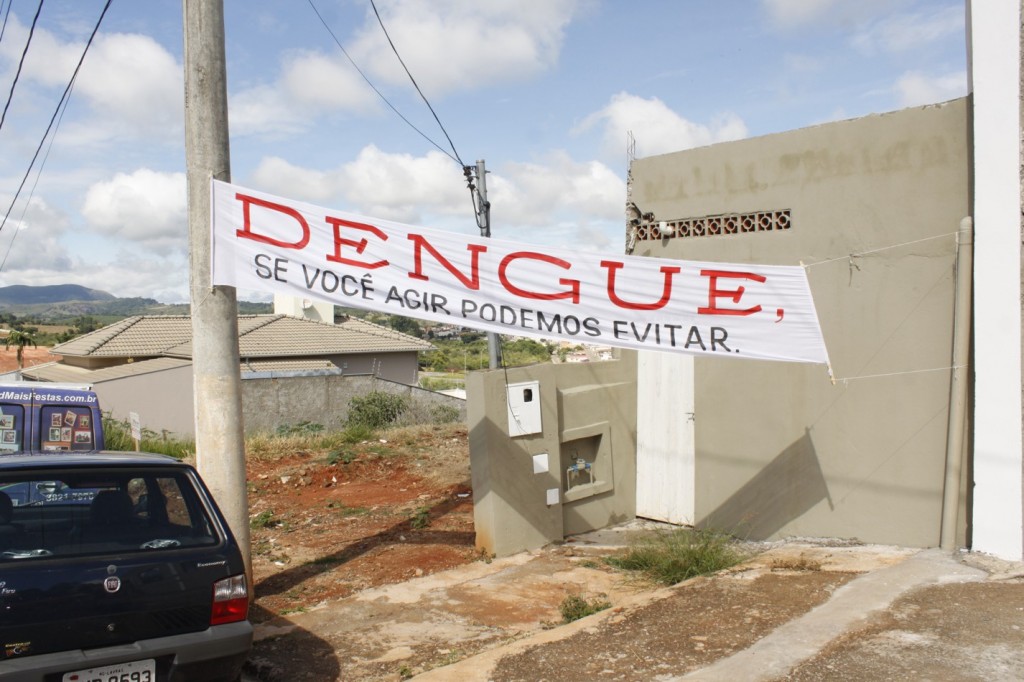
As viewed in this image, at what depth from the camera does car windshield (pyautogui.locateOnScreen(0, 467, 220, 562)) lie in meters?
4.20

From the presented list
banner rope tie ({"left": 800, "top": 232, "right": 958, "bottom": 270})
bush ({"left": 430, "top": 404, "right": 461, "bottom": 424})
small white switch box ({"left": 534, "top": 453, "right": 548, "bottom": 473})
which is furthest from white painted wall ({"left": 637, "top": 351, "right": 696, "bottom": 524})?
bush ({"left": 430, "top": 404, "right": 461, "bottom": 424})

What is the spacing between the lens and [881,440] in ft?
27.0

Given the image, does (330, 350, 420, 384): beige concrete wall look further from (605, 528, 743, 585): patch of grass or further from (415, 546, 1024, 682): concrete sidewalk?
(415, 546, 1024, 682): concrete sidewalk

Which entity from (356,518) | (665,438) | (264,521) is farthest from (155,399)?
(665,438)

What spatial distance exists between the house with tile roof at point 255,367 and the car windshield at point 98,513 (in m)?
11.6

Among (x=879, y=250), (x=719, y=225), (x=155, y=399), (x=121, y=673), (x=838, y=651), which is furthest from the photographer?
(x=155, y=399)

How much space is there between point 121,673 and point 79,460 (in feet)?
3.79

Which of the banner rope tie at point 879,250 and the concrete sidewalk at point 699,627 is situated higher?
the banner rope tie at point 879,250

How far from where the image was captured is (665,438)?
1022cm

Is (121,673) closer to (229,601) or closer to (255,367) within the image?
(229,601)

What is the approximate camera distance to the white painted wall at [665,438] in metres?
9.98

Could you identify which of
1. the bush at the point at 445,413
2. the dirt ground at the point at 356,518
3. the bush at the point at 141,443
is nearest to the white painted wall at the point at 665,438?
the dirt ground at the point at 356,518

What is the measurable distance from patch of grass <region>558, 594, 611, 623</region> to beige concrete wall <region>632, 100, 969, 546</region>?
293cm

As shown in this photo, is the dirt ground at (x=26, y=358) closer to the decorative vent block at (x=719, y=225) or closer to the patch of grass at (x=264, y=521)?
the patch of grass at (x=264, y=521)
